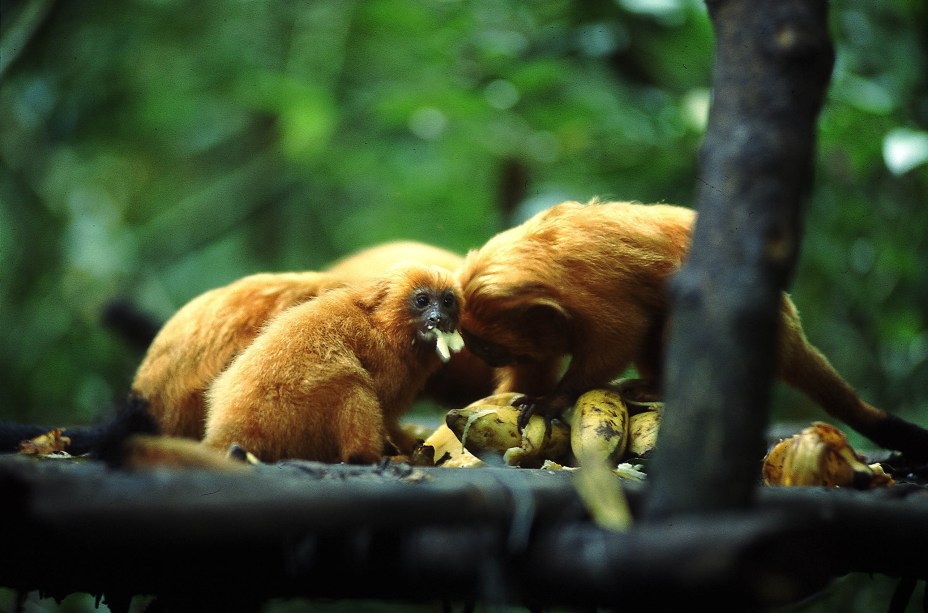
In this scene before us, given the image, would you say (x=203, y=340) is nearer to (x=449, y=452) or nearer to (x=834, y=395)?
(x=449, y=452)

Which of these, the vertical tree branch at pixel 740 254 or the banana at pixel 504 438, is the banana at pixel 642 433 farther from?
the vertical tree branch at pixel 740 254

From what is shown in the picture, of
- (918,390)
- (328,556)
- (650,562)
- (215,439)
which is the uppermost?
(650,562)

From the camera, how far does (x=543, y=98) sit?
5363 mm

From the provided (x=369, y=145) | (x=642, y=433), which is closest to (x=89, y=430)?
(x=642, y=433)

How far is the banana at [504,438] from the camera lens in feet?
9.45

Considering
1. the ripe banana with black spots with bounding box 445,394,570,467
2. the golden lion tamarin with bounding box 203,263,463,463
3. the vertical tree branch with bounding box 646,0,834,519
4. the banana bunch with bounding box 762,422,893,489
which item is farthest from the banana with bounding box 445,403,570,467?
the vertical tree branch with bounding box 646,0,834,519

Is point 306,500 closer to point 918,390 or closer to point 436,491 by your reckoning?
point 436,491

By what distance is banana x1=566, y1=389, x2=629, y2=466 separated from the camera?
2.73 metres

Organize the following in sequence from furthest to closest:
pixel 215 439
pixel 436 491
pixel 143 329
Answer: pixel 143 329
pixel 215 439
pixel 436 491

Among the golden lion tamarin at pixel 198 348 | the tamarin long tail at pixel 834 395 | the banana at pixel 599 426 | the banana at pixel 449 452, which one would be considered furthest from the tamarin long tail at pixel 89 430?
the tamarin long tail at pixel 834 395

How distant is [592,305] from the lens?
10.3 ft

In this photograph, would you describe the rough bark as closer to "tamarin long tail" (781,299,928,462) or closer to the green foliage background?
"tamarin long tail" (781,299,928,462)

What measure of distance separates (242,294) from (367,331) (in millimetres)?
721

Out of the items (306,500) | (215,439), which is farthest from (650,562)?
(215,439)
